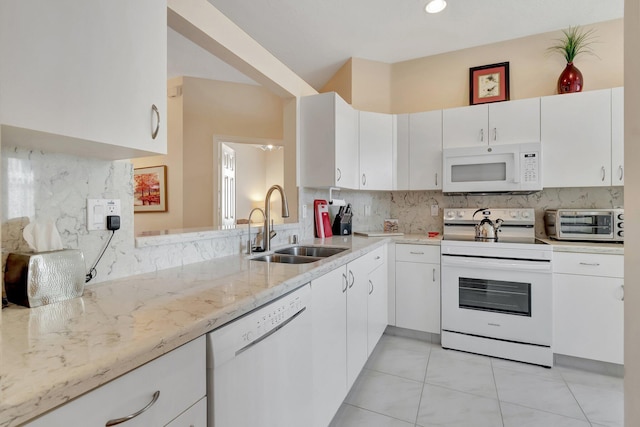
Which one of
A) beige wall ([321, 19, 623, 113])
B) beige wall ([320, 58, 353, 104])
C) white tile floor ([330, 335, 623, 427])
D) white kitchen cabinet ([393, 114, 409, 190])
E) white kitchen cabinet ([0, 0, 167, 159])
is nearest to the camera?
white kitchen cabinet ([0, 0, 167, 159])

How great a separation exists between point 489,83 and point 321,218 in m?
2.09

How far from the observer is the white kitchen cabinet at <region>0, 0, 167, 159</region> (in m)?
A: 0.69

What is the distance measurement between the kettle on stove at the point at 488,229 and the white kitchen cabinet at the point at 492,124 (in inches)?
28.0

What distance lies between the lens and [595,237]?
7.70 feet

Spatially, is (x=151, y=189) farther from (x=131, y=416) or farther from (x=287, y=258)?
(x=131, y=416)

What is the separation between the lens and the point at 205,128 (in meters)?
3.62

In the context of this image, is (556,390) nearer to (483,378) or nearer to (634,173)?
(483,378)

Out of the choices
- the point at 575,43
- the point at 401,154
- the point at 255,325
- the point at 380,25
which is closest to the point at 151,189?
the point at 401,154

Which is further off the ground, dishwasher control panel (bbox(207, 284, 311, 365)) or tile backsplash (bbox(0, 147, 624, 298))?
tile backsplash (bbox(0, 147, 624, 298))

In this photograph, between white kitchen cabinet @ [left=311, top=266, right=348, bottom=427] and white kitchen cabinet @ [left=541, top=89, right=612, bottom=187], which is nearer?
white kitchen cabinet @ [left=311, top=266, right=348, bottom=427]

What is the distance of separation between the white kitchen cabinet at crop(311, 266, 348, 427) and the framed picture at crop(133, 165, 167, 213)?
2853 mm

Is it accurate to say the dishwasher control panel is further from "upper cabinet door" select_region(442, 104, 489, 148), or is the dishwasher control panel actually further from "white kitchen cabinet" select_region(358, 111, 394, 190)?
"upper cabinet door" select_region(442, 104, 489, 148)

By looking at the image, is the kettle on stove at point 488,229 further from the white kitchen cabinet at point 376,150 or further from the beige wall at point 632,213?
the beige wall at point 632,213

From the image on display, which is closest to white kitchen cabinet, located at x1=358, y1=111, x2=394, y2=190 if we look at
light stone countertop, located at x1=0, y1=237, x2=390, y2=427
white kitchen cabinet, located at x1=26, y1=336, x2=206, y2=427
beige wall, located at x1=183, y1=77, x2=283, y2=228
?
beige wall, located at x1=183, y1=77, x2=283, y2=228
